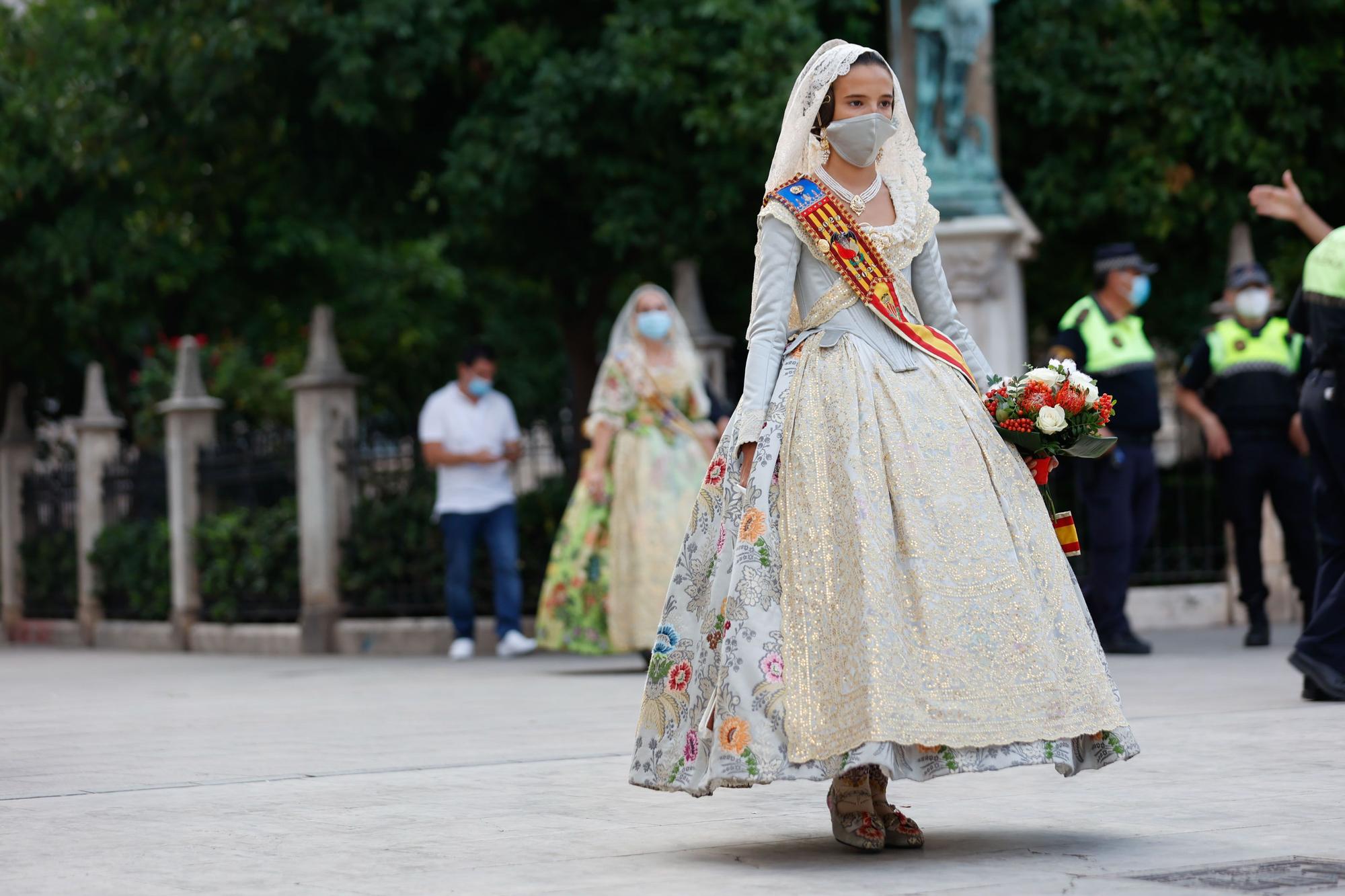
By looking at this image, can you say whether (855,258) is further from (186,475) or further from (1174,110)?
(186,475)

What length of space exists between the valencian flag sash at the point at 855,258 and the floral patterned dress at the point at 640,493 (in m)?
6.16

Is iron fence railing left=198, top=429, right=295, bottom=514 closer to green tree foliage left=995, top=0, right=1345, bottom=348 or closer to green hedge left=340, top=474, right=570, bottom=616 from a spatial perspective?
green hedge left=340, top=474, right=570, bottom=616

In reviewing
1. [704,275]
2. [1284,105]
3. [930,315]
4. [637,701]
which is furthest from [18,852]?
[704,275]

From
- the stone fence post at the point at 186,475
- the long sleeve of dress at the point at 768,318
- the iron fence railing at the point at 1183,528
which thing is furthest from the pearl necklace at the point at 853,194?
the stone fence post at the point at 186,475

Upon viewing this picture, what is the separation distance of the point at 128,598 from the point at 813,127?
44.3 feet

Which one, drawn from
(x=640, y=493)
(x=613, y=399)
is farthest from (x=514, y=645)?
(x=613, y=399)

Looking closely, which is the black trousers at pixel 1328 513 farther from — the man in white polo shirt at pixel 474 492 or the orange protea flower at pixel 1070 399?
the man in white polo shirt at pixel 474 492

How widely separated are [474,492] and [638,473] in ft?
6.37

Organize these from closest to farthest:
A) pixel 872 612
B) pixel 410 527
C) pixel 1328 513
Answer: pixel 872 612 < pixel 1328 513 < pixel 410 527

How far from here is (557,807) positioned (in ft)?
20.6

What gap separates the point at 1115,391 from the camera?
11.7 metres

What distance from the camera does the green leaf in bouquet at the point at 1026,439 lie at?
18.5ft

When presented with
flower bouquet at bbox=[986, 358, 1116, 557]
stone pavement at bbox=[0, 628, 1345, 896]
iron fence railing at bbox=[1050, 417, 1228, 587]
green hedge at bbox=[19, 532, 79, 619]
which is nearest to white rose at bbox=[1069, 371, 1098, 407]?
flower bouquet at bbox=[986, 358, 1116, 557]

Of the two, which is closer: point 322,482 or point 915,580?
point 915,580
